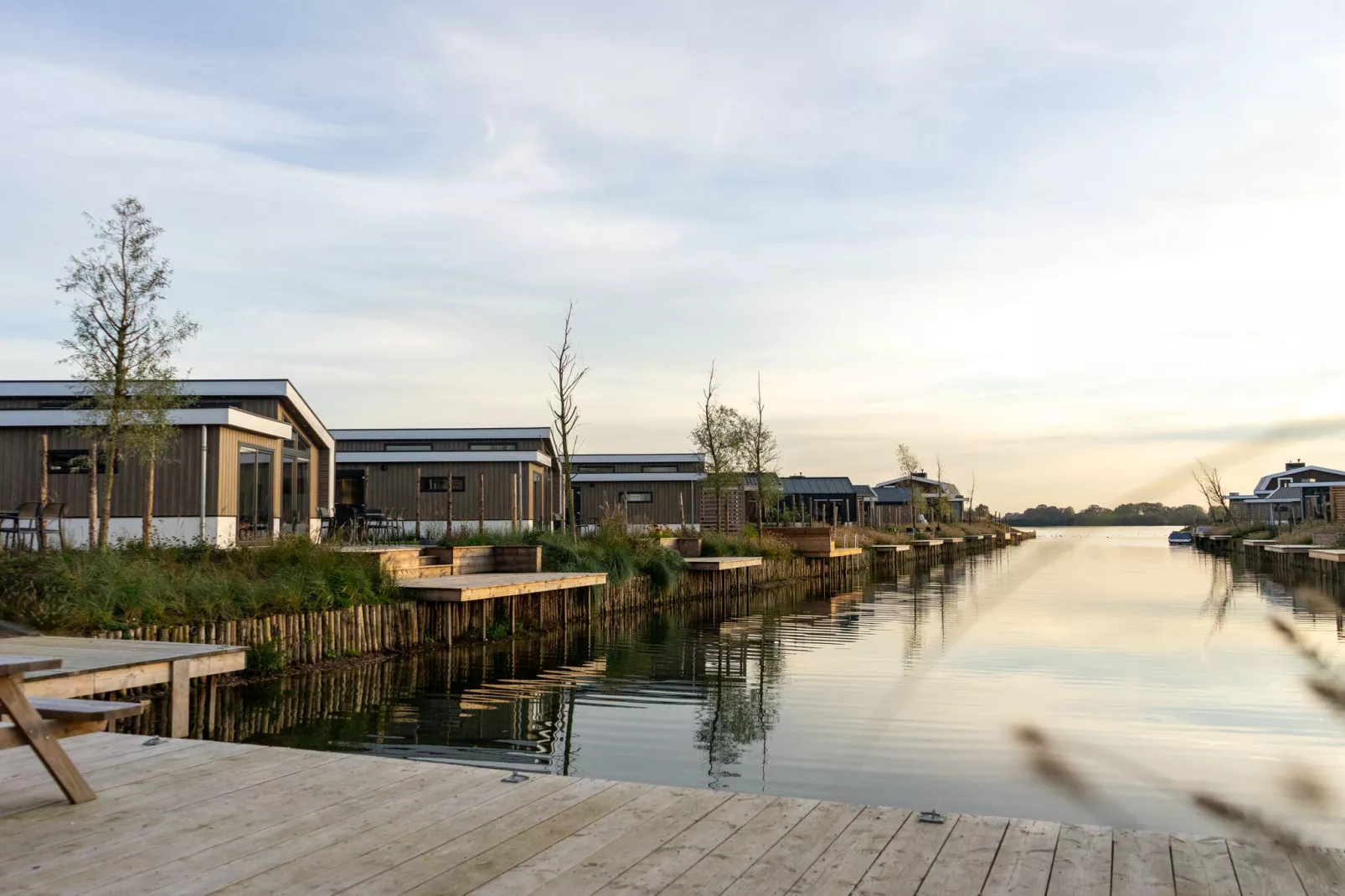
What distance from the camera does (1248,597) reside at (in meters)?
23.2

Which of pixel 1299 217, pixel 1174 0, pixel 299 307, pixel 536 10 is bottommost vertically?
pixel 1299 217

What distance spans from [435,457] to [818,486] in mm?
33168

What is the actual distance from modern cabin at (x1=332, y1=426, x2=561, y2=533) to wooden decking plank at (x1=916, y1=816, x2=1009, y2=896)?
26.4 metres

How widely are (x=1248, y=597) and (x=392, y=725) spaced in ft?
Answer: 69.6

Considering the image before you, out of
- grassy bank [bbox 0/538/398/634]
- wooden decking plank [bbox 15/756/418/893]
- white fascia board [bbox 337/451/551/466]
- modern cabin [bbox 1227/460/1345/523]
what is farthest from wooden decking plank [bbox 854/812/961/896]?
modern cabin [bbox 1227/460/1345/523]

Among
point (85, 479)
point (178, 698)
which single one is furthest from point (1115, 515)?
point (85, 479)

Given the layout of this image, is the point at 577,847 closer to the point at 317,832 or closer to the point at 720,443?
the point at 317,832

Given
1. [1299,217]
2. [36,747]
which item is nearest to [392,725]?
[36,747]

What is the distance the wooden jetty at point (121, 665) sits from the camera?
611cm

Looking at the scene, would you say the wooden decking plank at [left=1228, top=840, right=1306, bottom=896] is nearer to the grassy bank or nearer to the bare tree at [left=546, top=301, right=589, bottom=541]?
the grassy bank

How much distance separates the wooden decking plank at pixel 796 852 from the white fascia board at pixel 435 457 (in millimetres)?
26632

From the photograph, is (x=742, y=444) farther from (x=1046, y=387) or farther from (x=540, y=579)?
(x=1046, y=387)

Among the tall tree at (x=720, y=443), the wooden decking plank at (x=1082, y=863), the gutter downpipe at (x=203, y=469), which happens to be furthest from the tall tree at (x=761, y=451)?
the wooden decking plank at (x=1082, y=863)

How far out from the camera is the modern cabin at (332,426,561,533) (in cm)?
3038
